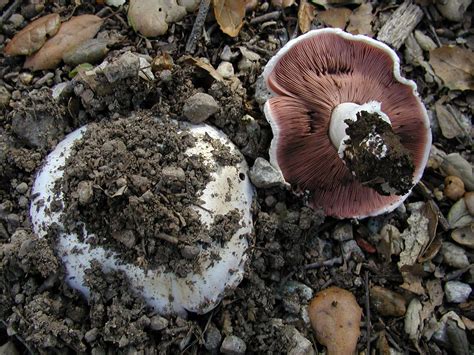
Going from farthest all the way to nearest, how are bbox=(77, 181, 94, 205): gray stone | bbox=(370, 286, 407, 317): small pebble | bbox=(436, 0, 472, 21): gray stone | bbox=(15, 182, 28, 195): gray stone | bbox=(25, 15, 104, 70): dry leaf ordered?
bbox=(436, 0, 472, 21): gray stone
bbox=(25, 15, 104, 70): dry leaf
bbox=(370, 286, 407, 317): small pebble
bbox=(15, 182, 28, 195): gray stone
bbox=(77, 181, 94, 205): gray stone

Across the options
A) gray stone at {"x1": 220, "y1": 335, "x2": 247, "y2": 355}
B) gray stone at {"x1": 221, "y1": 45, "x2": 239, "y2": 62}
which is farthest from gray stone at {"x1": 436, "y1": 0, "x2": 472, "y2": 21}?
gray stone at {"x1": 220, "y1": 335, "x2": 247, "y2": 355}

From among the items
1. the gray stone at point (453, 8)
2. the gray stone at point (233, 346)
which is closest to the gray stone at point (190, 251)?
the gray stone at point (233, 346)

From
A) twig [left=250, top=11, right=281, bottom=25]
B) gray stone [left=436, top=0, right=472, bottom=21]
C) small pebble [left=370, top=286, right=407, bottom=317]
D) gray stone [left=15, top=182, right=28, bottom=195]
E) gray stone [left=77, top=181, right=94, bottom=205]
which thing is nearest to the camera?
gray stone [left=77, top=181, right=94, bottom=205]

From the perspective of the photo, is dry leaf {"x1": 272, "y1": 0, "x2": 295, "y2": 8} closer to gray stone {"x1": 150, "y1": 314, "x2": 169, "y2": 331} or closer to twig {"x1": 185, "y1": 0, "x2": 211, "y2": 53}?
twig {"x1": 185, "y1": 0, "x2": 211, "y2": 53}

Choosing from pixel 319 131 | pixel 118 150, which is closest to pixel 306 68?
pixel 319 131

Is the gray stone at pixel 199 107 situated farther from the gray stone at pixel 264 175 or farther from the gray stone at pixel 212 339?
the gray stone at pixel 212 339
